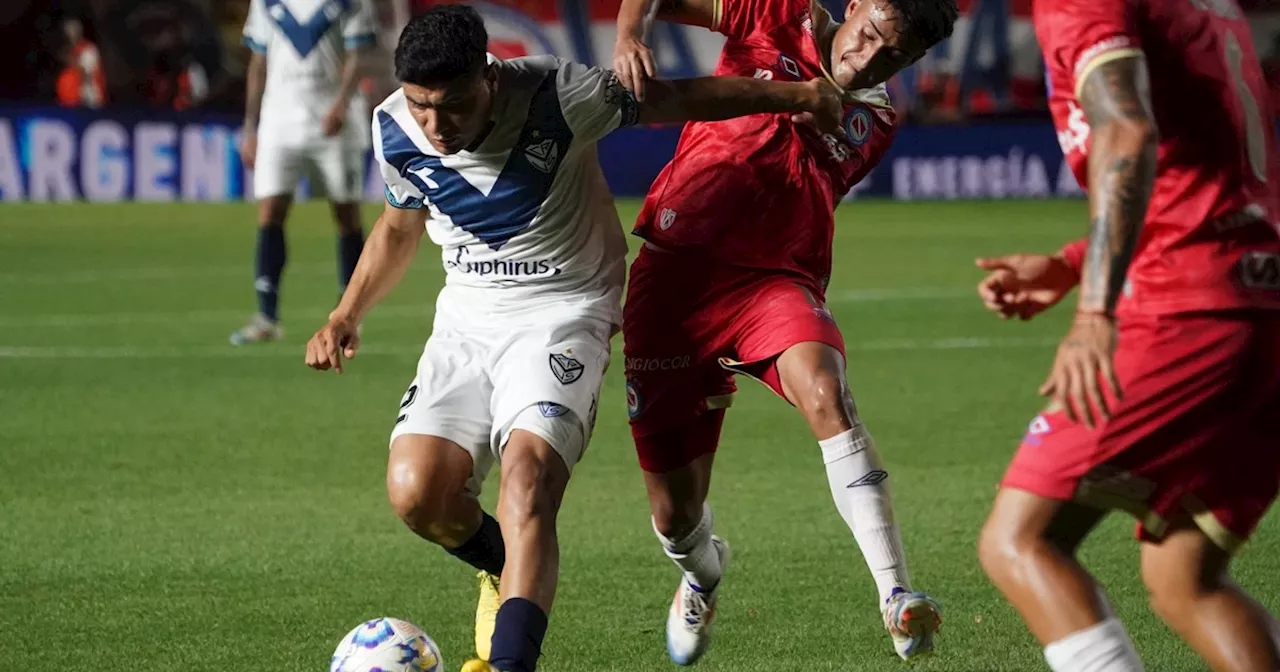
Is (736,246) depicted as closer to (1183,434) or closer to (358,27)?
(1183,434)

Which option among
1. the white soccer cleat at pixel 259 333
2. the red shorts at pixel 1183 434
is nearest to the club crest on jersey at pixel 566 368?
the red shorts at pixel 1183 434

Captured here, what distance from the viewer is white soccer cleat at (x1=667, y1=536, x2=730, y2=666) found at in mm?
5473

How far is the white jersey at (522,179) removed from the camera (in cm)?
526

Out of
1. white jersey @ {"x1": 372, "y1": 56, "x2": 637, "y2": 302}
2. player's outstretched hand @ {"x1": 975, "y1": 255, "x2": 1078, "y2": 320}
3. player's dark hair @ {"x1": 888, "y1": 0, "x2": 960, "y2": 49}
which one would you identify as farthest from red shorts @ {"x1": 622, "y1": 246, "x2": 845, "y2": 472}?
player's outstretched hand @ {"x1": 975, "y1": 255, "x2": 1078, "y2": 320}

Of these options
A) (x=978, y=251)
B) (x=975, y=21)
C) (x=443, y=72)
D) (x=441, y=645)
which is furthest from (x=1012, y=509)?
(x=975, y=21)

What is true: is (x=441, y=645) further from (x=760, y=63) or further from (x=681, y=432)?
(x=760, y=63)

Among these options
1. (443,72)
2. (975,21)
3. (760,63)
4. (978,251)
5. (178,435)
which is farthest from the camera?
(975,21)

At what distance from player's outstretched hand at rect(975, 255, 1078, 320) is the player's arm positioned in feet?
5.17

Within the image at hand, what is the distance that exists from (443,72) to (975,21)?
90.8 feet

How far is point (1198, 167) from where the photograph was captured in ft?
12.0

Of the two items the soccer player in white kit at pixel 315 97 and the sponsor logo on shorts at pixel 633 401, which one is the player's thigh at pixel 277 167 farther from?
the sponsor logo on shorts at pixel 633 401

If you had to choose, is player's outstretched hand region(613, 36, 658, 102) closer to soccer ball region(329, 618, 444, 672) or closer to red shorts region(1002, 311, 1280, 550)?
soccer ball region(329, 618, 444, 672)

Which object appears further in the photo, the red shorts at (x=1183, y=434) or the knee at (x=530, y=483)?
the knee at (x=530, y=483)

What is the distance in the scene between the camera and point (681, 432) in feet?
19.0
